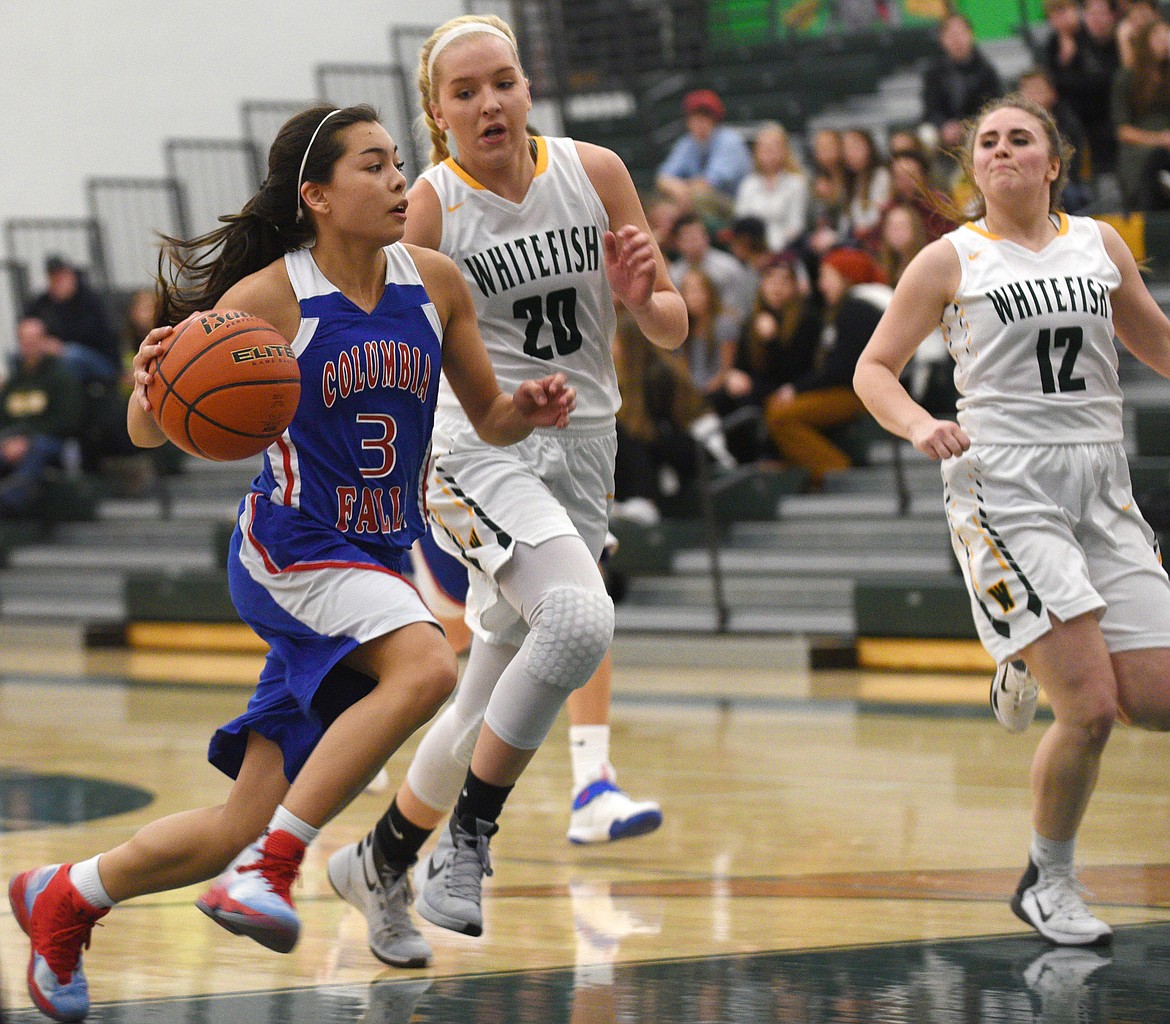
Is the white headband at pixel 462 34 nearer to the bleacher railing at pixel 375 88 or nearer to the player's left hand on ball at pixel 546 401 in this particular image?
the player's left hand on ball at pixel 546 401

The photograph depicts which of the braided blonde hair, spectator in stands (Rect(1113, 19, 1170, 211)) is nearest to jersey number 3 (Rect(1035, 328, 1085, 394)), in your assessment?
the braided blonde hair

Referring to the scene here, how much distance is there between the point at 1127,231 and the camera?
1042 centimetres

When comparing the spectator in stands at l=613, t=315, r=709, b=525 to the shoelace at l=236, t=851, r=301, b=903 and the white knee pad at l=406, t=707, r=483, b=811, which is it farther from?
the shoelace at l=236, t=851, r=301, b=903

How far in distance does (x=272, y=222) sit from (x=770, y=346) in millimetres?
7612

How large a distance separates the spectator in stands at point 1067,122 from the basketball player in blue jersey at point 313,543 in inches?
273

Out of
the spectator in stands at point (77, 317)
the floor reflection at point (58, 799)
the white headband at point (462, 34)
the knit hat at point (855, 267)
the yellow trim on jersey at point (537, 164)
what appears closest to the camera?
the white headband at point (462, 34)

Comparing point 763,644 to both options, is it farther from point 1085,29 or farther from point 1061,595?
point 1061,595

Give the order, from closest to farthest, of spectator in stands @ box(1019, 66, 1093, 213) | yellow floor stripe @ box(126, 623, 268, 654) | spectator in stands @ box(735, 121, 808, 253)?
spectator in stands @ box(1019, 66, 1093, 213) → yellow floor stripe @ box(126, 623, 268, 654) → spectator in stands @ box(735, 121, 808, 253)

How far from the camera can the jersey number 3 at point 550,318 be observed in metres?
4.55

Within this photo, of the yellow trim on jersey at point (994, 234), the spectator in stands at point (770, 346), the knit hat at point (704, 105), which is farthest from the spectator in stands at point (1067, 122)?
the yellow trim on jersey at point (994, 234)

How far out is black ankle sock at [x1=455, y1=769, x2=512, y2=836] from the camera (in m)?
4.10

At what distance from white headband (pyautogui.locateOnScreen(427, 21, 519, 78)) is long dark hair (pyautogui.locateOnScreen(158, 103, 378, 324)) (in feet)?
2.05

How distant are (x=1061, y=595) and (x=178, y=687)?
6737mm

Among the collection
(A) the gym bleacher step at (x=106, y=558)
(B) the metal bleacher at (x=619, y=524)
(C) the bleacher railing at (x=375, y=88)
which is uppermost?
(C) the bleacher railing at (x=375, y=88)
